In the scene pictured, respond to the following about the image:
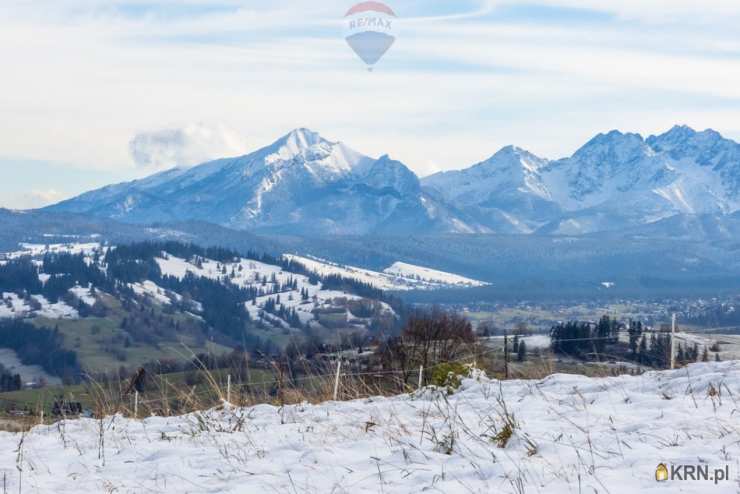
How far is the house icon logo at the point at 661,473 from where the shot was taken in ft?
30.0

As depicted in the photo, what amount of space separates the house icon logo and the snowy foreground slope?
10cm

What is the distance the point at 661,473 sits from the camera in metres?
9.24

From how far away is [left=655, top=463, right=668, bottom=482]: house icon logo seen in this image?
9156 mm

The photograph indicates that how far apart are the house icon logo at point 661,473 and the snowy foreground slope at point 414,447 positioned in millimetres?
101

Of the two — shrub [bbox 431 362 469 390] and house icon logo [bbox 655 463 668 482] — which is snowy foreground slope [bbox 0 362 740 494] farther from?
shrub [bbox 431 362 469 390]

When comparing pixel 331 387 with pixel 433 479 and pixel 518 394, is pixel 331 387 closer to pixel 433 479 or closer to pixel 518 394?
pixel 518 394

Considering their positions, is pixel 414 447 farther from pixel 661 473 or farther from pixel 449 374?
pixel 449 374

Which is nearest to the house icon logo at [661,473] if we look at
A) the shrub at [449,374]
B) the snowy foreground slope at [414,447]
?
the snowy foreground slope at [414,447]

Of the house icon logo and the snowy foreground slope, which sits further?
the snowy foreground slope

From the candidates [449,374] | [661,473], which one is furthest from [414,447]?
[449,374]

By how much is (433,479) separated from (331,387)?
27.8 ft

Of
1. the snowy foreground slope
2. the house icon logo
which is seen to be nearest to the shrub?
the snowy foreground slope

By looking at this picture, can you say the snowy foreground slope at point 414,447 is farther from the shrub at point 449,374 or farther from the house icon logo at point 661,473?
the shrub at point 449,374

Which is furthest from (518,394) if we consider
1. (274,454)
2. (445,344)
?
(445,344)
